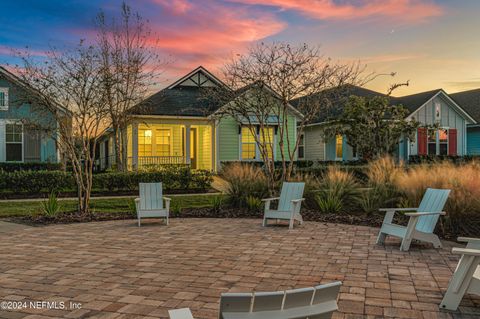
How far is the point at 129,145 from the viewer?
77.5ft

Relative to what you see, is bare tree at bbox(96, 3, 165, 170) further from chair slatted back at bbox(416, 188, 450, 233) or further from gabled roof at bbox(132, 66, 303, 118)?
chair slatted back at bbox(416, 188, 450, 233)

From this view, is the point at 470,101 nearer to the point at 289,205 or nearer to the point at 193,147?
the point at 193,147

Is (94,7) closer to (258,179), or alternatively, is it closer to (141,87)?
(141,87)

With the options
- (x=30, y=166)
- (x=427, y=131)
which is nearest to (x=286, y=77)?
(x=30, y=166)

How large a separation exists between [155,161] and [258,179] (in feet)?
36.3

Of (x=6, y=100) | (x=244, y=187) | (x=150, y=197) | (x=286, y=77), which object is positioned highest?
(x=6, y=100)

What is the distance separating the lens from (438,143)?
2425 cm

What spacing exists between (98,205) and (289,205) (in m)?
6.26

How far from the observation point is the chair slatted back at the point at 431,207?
6.55m

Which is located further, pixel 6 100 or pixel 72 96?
pixel 6 100

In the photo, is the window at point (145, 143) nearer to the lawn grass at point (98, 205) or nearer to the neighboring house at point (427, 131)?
the lawn grass at point (98, 205)

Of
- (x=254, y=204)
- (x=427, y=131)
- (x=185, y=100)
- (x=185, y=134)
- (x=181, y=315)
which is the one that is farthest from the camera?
(x=185, y=100)

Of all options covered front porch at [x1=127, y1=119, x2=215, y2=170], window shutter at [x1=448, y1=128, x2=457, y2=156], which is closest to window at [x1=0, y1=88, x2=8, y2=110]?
covered front porch at [x1=127, y1=119, x2=215, y2=170]

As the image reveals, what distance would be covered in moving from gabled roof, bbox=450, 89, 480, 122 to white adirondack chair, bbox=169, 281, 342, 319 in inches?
1092
